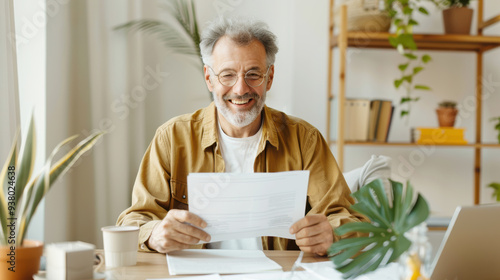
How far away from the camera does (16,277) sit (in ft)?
2.79

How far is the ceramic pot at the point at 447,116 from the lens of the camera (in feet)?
8.86

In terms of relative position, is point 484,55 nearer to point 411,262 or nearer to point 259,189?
point 259,189

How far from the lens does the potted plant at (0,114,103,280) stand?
0.82 meters

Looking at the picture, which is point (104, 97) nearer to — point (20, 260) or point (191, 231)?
point (191, 231)

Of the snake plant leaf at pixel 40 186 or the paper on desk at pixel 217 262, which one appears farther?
the paper on desk at pixel 217 262

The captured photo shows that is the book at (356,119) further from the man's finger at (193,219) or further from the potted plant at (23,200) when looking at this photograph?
the potted plant at (23,200)

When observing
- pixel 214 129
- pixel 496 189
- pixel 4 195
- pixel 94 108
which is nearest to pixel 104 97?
pixel 94 108

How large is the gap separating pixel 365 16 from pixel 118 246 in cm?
193

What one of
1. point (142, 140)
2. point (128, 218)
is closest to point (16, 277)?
point (128, 218)

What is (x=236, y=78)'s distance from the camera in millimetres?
1649

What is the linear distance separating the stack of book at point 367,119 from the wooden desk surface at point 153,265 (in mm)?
1480

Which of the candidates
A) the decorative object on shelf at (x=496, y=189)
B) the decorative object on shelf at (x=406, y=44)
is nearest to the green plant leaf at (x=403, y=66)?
the decorative object on shelf at (x=406, y=44)

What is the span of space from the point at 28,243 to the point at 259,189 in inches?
20.6

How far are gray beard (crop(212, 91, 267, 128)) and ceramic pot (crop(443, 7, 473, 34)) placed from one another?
1.53m
